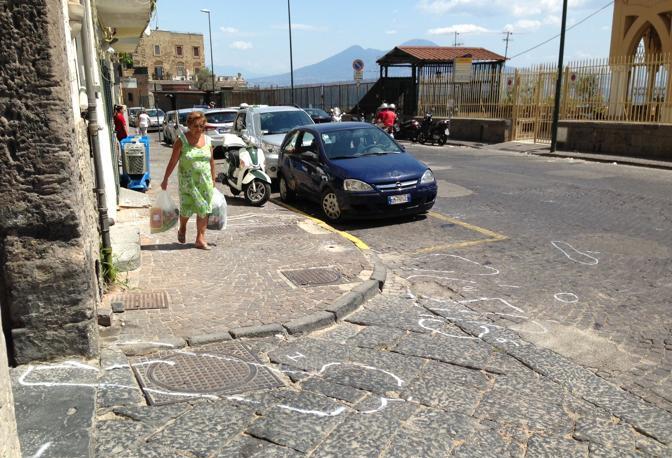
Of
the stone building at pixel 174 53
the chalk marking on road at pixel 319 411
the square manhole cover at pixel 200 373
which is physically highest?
the stone building at pixel 174 53

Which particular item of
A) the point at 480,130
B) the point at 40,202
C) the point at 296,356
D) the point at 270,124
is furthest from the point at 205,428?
the point at 480,130

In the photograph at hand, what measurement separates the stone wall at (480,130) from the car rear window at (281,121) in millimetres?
11866

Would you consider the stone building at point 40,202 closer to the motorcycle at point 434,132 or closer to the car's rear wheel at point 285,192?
the car's rear wheel at point 285,192

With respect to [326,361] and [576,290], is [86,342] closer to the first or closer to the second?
[326,361]

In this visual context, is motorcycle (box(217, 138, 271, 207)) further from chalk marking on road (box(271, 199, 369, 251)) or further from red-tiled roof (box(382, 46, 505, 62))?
red-tiled roof (box(382, 46, 505, 62))

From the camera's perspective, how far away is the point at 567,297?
5.85m

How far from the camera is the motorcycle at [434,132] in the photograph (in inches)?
968

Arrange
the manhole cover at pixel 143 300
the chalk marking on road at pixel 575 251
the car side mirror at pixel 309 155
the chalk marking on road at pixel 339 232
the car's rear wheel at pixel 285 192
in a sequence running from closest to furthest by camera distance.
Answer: the manhole cover at pixel 143 300 → the chalk marking on road at pixel 575 251 → the chalk marking on road at pixel 339 232 → the car side mirror at pixel 309 155 → the car's rear wheel at pixel 285 192

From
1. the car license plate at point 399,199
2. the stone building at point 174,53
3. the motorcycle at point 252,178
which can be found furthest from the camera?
the stone building at point 174,53

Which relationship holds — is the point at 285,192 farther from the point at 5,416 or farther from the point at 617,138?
the point at 617,138

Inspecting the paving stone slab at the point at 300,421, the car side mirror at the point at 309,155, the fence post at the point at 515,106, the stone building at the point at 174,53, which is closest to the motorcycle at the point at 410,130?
the fence post at the point at 515,106

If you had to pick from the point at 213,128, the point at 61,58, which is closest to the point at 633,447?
the point at 61,58

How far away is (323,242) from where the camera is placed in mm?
7930

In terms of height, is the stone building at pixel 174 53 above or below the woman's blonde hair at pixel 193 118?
above
